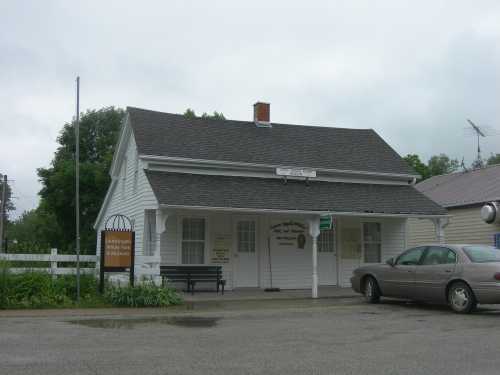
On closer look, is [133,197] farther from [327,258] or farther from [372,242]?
[372,242]

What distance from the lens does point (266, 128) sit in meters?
23.7

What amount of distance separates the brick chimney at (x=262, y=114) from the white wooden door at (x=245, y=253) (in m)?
5.29

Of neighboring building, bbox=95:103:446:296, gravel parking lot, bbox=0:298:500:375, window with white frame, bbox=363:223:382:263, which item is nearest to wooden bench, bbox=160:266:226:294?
neighboring building, bbox=95:103:446:296

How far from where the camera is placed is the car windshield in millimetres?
13117

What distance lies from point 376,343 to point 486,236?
1541 centimetres

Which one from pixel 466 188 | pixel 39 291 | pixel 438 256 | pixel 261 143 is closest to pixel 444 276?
pixel 438 256

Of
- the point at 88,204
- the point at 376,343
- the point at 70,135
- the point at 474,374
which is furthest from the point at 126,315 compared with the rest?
the point at 70,135

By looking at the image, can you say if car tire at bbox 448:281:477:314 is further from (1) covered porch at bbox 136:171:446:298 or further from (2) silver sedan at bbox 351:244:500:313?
(1) covered porch at bbox 136:171:446:298

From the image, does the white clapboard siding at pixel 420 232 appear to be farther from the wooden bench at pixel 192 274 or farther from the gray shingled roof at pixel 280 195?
the wooden bench at pixel 192 274

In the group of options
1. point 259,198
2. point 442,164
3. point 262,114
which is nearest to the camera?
point 259,198

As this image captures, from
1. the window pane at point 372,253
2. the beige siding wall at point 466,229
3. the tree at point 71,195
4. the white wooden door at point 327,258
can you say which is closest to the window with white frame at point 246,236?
the white wooden door at point 327,258

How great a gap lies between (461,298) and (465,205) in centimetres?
1160

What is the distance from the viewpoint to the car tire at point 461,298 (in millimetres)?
12883

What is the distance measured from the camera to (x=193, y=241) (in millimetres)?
19000
